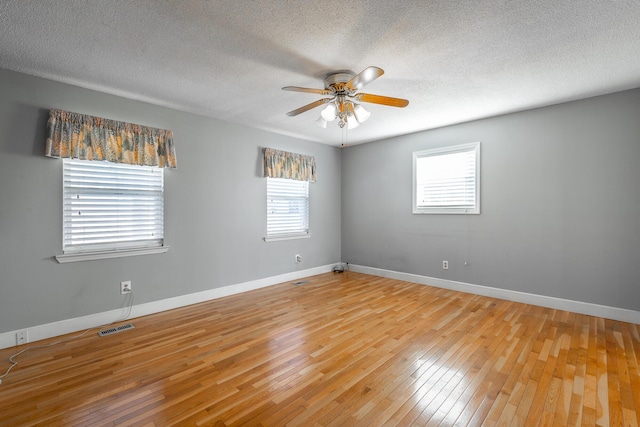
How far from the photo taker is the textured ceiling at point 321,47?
1.93 metres

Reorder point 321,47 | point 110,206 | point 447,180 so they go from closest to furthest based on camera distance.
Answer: point 321,47
point 110,206
point 447,180

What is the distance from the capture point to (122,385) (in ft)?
6.91

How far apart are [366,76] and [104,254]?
10.8ft

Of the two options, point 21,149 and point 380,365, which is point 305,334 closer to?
point 380,365

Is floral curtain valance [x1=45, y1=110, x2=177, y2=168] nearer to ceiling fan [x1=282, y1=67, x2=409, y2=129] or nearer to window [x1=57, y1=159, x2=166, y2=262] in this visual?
window [x1=57, y1=159, x2=166, y2=262]

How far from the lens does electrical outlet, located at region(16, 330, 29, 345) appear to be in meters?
2.74

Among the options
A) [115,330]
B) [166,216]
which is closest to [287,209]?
[166,216]

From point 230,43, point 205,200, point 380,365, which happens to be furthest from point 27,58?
point 380,365

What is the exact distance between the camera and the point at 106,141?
3191 millimetres

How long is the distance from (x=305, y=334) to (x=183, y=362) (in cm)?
112

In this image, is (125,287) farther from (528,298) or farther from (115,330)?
(528,298)

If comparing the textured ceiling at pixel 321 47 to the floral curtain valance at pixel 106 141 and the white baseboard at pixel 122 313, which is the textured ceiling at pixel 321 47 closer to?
the floral curtain valance at pixel 106 141

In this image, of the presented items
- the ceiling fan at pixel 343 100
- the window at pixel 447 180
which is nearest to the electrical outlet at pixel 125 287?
the ceiling fan at pixel 343 100

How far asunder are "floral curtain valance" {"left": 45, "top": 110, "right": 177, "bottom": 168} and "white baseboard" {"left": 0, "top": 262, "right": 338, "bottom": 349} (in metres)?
1.70
